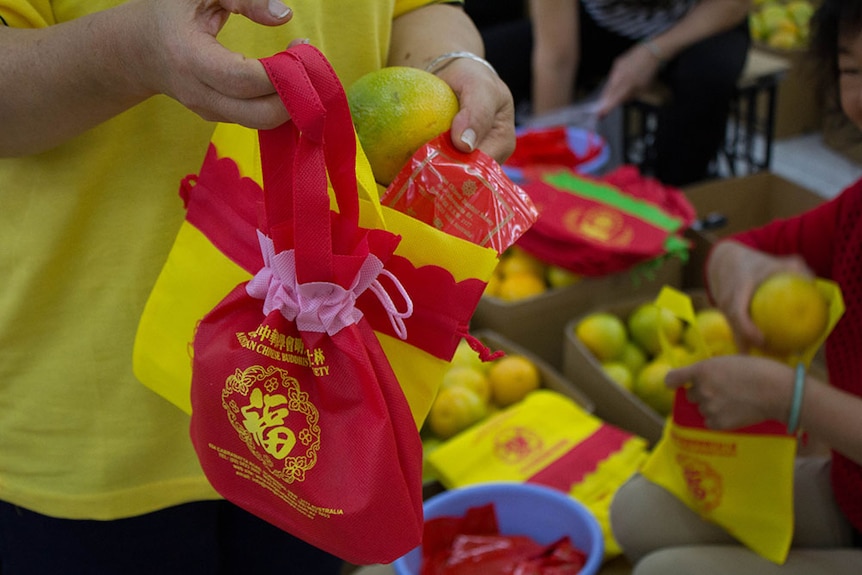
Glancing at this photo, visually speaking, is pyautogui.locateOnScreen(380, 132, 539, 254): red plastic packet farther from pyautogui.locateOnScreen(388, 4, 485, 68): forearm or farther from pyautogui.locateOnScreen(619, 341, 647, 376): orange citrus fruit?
pyautogui.locateOnScreen(619, 341, 647, 376): orange citrus fruit

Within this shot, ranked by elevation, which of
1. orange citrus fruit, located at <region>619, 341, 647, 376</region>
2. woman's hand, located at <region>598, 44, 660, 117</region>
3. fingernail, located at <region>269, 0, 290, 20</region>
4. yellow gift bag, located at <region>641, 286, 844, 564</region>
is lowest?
orange citrus fruit, located at <region>619, 341, 647, 376</region>

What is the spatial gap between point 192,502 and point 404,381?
1.03ft

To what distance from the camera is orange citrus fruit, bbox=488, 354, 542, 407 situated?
1.70 meters

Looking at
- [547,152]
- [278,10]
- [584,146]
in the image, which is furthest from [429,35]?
[584,146]

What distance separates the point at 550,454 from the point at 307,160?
1098 mm

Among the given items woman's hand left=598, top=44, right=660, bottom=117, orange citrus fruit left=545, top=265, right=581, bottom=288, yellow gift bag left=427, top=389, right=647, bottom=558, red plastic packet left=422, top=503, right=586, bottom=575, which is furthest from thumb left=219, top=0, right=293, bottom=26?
woman's hand left=598, top=44, right=660, bottom=117

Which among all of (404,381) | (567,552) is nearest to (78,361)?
(404,381)

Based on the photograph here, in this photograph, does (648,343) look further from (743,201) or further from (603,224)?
(743,201)

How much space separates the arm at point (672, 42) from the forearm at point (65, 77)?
6.60 ft

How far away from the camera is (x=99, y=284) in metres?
0.76

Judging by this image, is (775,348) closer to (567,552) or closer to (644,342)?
(567,552)

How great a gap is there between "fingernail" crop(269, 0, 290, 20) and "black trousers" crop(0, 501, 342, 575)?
1.64 feet

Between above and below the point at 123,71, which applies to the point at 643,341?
below

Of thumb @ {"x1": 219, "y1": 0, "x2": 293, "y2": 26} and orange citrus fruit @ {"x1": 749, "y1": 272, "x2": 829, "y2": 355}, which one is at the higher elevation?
thumb @ {"x1": 219, "y1": 0, "x2": 293, "y2": 26}
